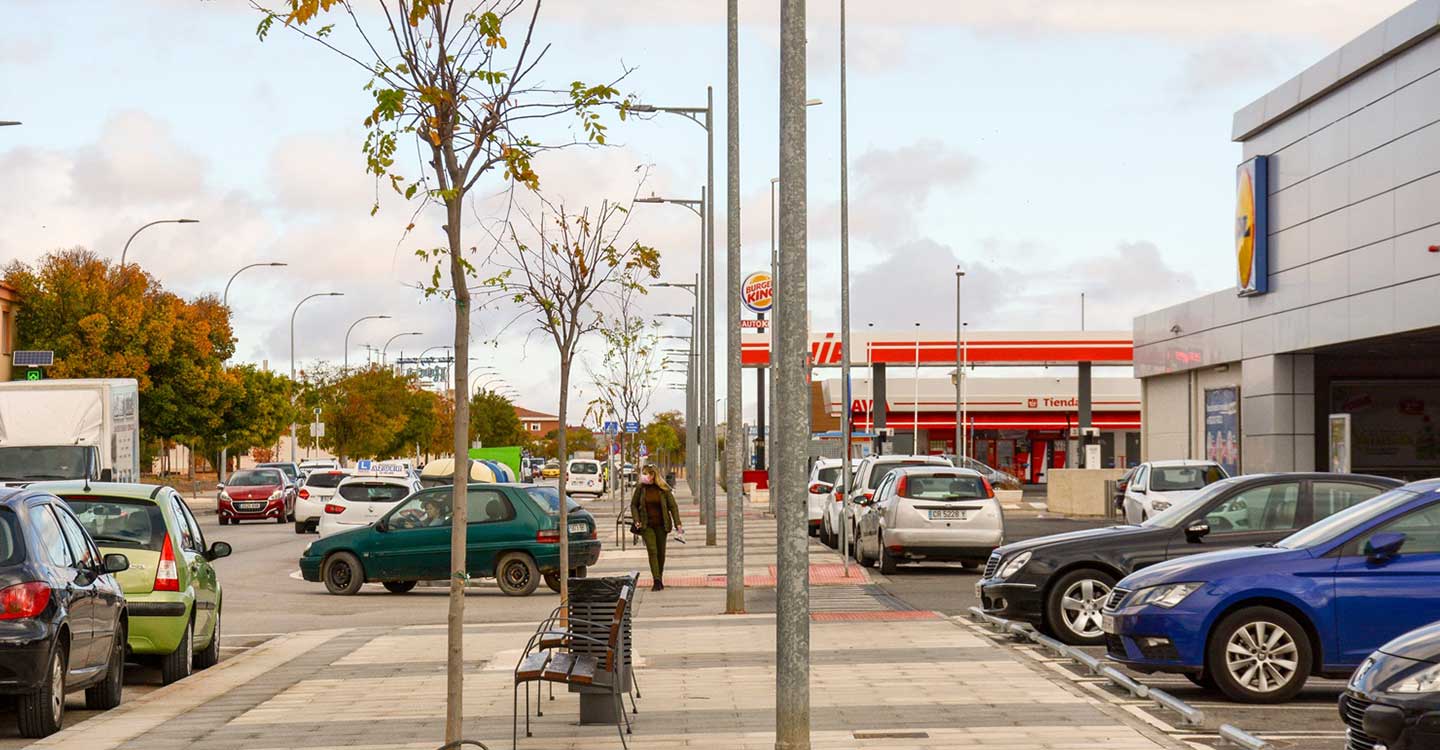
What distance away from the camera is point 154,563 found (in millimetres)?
14320

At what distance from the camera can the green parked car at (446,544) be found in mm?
24047

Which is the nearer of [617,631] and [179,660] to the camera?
[617,631]

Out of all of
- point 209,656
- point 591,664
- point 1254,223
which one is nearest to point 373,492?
point 209,656

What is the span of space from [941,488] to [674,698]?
532 inches

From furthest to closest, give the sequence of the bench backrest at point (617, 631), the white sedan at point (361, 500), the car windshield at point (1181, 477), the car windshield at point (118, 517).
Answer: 1. the car windshield at point (1181, 477)
2. the white sedan at point (361, 500)
3. the car windshield at point (118, 517)
4. the bench backrest at point (617, 631)

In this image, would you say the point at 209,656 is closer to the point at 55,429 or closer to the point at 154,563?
the point at 154,563

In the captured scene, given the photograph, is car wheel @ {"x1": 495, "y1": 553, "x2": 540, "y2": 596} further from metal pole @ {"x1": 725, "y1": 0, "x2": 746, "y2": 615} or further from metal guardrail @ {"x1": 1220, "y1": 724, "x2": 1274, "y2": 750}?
metal guardrail @ {"x1": 1220, "y1": 724, "x2": 1274, "y2": 750}

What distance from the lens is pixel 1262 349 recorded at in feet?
126

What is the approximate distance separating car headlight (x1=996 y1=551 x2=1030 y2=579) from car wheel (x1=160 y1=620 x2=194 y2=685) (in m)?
7.12

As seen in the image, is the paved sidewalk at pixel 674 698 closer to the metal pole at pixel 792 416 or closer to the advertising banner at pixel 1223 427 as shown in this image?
the metal pole at pixel 792 416

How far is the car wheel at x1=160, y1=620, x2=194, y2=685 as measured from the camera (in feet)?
47.6

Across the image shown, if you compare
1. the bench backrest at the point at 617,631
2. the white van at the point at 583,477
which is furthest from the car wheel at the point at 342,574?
the white van at the point at 583,477

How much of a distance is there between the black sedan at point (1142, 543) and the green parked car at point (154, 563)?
706 cm

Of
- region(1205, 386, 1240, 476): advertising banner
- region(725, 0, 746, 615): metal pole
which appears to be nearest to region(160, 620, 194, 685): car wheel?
→ region(725, 0, 746, 615): metal pole
